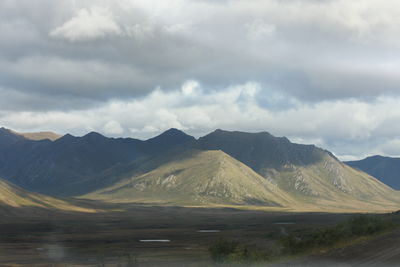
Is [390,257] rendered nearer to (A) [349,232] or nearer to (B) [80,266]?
(A) [349,232]

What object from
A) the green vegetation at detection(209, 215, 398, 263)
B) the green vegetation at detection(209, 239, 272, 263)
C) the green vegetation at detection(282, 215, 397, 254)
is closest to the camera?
the green vegetation at detection(209, 239, 272, 263)

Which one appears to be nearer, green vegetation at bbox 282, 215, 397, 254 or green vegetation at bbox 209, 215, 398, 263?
green vegetation at bbox 209, 215, 398, 263

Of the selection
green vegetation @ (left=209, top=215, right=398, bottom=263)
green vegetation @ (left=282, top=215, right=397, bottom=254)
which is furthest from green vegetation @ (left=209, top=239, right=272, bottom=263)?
green vegetation @ (left=282, top=215, right=397, bottom=254)

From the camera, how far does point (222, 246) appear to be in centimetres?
5816

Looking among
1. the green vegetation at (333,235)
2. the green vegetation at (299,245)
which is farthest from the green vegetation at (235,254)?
the green vegetation at (333,235)

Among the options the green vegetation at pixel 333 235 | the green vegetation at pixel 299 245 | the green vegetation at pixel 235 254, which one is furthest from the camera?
the green vegetation at pixel 333 235

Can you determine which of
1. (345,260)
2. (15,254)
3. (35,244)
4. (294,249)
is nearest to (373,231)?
(294,249)

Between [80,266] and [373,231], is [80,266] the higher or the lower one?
the lower one

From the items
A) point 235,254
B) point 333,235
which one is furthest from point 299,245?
point 235,254

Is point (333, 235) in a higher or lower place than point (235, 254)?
higher

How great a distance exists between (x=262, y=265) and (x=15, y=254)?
66.5 metres

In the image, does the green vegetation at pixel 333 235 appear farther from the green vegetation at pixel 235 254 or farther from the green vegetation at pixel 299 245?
the green vegetation at pixel 235 254

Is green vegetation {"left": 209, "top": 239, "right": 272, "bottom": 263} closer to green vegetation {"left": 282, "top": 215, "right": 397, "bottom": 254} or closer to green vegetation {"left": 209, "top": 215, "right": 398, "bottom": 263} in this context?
green vegetation {"left": 209, "top": 215, "right": 398, "bottom": 263}

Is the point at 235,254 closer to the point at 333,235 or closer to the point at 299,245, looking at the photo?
the point at 299,245
